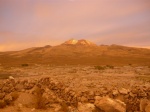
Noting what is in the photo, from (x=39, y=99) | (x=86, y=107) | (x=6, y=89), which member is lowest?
(x=86, y=107)

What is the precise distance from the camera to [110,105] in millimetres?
12219

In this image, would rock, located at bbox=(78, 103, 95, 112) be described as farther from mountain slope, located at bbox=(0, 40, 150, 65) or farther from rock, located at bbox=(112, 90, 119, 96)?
mountain slope, located at bbox=(0, 40, 150, 65)

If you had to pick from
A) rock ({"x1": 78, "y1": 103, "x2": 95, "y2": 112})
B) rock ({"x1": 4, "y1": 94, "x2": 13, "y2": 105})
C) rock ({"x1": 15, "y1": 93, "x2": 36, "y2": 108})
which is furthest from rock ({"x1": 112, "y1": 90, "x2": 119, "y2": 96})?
rock ({"x1": 4, "y1": 94, "x2": 13, "y2": 105})

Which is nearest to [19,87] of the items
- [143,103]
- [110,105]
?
[110,105]

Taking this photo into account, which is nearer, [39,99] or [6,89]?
[39,99]

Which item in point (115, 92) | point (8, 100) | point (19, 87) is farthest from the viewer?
point (19, 87)

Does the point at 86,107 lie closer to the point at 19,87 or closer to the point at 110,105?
the point at 110,105

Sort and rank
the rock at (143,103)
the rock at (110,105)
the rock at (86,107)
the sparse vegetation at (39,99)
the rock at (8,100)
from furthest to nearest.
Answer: the rock at (8,100)
the sparse vegetation at (39,99)
the rock at (143,103)
the rock at (86,107)
the rock at (110,105)

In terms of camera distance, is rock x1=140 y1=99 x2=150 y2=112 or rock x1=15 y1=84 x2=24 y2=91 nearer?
rock x1=140 y1=99 x2=150 y2=112

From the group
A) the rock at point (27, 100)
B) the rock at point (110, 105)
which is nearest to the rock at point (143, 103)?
the rock at point (110, 105)

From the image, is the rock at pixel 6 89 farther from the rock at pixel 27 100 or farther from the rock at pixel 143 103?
the rock at pixel 143 103

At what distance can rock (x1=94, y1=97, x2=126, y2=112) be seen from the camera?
12219 millimetres

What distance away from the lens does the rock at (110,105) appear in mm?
12219

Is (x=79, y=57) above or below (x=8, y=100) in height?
above
